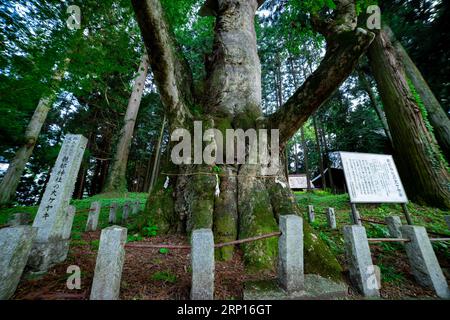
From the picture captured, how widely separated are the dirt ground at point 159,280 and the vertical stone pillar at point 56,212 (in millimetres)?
160

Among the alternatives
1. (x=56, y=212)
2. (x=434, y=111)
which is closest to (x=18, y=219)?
(x=56, y=212)

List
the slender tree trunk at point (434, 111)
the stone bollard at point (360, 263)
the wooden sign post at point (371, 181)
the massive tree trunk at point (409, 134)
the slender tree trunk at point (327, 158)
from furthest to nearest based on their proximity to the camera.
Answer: the slender tree trunk at point (327, 158) → the slender tree trunk at point (434, 111) → the massive tree trunk at point (409, 134) → the wooden sign post at point (371, 181) → the stone bollard at point (360, 263)

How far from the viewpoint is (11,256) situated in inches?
68.2

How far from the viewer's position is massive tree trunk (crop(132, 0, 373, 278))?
8.67 feet

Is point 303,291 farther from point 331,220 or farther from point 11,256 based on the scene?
point 331,220

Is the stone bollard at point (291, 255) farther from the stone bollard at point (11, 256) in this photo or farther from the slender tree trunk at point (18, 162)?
the slender tree trunk at point (18, 162)

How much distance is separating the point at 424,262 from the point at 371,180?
121 centimetres

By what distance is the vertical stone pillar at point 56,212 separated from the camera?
2.24 metres

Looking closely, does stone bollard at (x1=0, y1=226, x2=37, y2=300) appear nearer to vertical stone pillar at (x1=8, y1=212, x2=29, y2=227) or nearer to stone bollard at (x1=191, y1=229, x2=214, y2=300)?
stone bollard at (x1=191, y1=229, x2=214, y2=300)

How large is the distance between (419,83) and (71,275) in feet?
37.9

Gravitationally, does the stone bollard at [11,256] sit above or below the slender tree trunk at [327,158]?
below

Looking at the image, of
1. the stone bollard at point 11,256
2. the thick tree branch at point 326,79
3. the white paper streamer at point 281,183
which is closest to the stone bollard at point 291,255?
the white paper streamer at point 281,183

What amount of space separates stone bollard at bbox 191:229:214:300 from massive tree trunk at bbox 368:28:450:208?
7309 mm

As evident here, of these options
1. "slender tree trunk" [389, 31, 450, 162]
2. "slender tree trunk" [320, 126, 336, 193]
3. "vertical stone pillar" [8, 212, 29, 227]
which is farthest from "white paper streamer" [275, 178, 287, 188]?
"slender tree trunk" [320, 126, 336, 193]
